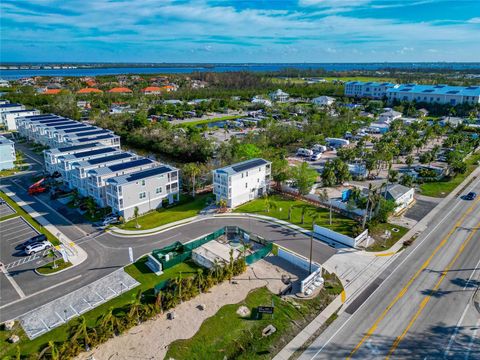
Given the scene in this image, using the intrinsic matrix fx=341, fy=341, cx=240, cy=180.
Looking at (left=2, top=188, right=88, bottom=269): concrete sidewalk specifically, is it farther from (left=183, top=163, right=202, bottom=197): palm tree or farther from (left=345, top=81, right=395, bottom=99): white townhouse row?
(left=345, top=81, right=395, bottom=99): white townhouse row

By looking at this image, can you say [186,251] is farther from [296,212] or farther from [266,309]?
[296,212]

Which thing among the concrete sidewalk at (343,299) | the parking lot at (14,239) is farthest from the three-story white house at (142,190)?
the concrete sidewalk at (343,299)

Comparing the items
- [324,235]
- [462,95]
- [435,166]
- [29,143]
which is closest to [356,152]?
[435,166]

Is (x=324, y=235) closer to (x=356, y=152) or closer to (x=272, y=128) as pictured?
(x=356, y=152)

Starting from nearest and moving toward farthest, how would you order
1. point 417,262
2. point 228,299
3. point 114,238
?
point 228,299 → point 417,262 → point 114,238

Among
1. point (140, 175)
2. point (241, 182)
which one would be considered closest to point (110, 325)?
point (140, 175)
